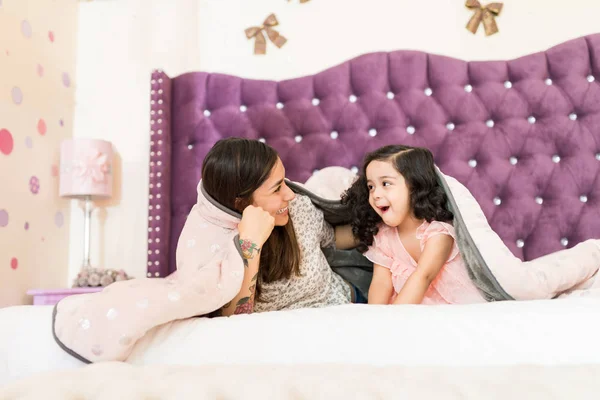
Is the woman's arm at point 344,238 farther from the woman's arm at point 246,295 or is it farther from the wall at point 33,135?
the wall at point 33,135

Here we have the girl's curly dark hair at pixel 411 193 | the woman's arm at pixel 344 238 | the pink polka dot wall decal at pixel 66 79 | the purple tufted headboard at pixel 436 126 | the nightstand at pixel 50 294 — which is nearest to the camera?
the girl's curly dark hair at pixel 411 193

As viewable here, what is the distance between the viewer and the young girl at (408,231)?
5.27 feet

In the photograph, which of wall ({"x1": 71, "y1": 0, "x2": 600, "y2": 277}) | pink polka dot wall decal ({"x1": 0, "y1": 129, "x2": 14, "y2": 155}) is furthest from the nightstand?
pink polka dot wall decal ({"x1": 0, "y1": 129, "x2": 14, "y2": 155})

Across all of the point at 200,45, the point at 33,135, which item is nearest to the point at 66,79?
the point at 33,135

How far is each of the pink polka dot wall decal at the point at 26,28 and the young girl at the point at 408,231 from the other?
5.60ft

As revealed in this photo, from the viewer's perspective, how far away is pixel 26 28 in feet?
7.57

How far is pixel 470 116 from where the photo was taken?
7.46 ft

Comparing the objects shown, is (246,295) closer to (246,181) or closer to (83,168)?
(246,181)

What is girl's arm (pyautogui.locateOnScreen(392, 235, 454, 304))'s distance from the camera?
1.53 meters

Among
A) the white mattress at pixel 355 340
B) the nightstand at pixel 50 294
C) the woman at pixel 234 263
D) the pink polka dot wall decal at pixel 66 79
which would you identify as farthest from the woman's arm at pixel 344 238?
the pink polka dot wall decal at pixel 66 79

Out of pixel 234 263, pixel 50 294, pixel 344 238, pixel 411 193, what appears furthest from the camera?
pixel 50 294

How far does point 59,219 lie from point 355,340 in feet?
6.55

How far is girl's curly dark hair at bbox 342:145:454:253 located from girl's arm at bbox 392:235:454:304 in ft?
0.28

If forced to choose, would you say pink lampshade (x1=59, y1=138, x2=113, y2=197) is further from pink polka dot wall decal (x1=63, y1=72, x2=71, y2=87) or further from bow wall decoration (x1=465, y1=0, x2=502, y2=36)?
bow wall decoration (x1=465, y1=0, x2=502, y2=36)
